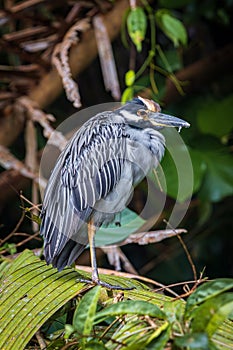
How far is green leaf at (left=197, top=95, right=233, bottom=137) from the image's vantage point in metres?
3.00

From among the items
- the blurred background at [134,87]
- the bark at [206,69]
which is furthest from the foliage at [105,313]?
the bark at [206,69]

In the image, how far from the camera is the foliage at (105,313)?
86 centimetres

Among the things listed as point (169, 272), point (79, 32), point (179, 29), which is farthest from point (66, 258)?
point (169, 272)

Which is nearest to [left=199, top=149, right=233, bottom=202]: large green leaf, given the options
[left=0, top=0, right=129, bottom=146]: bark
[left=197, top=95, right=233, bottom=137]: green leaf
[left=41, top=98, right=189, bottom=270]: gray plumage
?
[left=197, top=95, right=233, bottom=137]: green leaf

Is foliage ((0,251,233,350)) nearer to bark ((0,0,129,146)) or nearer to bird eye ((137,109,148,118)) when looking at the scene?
bird eye ((137,109,148,118))

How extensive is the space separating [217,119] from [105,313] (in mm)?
2225

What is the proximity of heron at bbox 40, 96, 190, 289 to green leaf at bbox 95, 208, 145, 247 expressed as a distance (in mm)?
73

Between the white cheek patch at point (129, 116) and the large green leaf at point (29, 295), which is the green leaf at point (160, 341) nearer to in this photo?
the large green leaf at point (29, 295)

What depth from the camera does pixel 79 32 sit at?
8.98ft

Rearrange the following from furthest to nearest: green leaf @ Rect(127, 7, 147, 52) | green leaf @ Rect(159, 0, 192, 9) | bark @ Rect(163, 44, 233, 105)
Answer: bark @ Rect(163, 44, 233, 105) < green leaf @ Rect(159, 0, 192, 9) < green leaf @ Rect(127, 7, 147, 52)

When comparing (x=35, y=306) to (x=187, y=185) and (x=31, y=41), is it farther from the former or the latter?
(x=31, y=41)

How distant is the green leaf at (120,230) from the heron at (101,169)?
0.07 m

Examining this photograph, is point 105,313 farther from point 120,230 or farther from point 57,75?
point 57,75

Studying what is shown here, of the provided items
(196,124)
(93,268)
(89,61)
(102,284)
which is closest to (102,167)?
(93,268)
